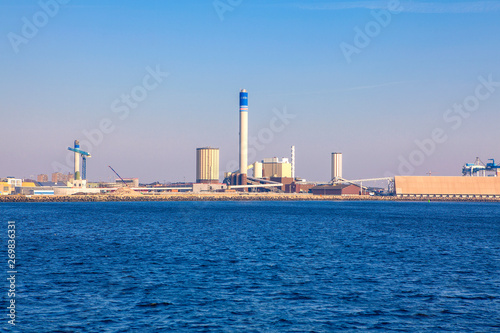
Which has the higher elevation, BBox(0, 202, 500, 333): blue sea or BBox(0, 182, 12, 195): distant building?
BBox(0, 182, 12, 195): distant building

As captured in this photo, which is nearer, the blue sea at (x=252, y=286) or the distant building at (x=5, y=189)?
the blue sea at (x=252, y=286)

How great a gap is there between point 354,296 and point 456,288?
19.5ft

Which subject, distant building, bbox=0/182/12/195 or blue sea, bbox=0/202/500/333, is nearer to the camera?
blue sea, bbox=0/202/500/333

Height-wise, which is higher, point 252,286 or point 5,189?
point 5,189

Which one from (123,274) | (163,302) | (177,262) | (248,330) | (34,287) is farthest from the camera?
(177,262)

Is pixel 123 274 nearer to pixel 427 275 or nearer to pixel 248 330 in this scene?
pixel 248 330

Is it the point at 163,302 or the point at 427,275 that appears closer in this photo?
the point at 163,302

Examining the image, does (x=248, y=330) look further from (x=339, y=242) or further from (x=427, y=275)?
(x=339, y=242)

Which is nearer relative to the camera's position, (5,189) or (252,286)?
(252,286)

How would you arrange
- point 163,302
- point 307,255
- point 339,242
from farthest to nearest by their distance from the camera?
point 339,242 < point 307,255 < point 163,302

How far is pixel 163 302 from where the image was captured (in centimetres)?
2417

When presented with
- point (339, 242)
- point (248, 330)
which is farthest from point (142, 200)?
point (248, 330)

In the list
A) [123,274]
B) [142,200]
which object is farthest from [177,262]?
[142,200]

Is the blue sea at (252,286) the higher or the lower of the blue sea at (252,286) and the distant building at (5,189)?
the lower
